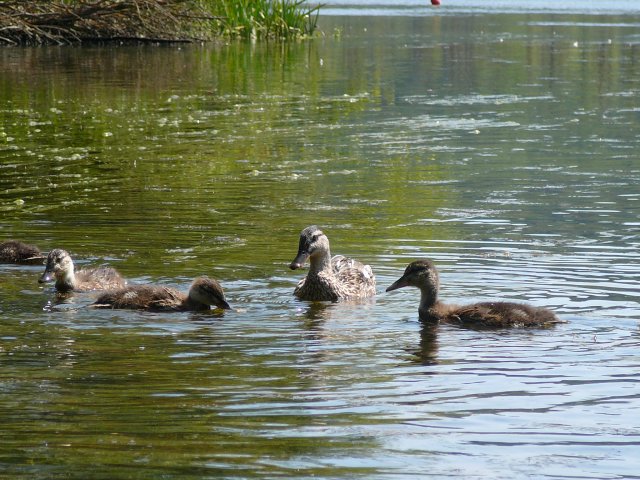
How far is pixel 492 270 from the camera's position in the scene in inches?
426

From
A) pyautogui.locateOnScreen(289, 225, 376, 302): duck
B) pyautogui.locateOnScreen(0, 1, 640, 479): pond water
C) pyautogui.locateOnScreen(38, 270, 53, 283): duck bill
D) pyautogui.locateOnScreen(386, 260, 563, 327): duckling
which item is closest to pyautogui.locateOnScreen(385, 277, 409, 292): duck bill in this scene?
pyautogui.locateOnScreen(386, 260, 563, 327): duckling

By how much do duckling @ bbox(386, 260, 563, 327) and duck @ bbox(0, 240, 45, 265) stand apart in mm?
2963

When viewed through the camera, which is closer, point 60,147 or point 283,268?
point 283,268

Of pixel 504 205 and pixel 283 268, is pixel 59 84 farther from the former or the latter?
pixel 283 268

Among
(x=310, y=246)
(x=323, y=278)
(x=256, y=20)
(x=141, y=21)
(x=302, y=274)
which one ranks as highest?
(x=256, y=20)

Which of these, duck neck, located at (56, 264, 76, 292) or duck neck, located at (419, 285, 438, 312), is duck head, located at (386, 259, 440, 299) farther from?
duck neck, located at (56, 264, 76, 292)

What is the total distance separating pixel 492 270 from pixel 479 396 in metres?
3.66

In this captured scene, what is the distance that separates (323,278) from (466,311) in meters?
1.41

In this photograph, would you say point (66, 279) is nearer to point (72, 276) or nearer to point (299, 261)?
point (72, 276)

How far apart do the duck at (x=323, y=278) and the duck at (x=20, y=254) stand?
7.06 feet

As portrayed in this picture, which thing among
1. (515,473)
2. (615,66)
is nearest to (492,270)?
(515,473)

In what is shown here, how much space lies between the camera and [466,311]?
9266 millimetres

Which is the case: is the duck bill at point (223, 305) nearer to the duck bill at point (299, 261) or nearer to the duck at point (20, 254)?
the duck bill at point (299, 261)

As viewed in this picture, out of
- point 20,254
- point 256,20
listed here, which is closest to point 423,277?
point 20,254
